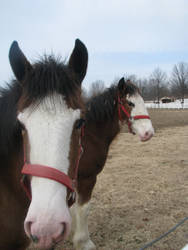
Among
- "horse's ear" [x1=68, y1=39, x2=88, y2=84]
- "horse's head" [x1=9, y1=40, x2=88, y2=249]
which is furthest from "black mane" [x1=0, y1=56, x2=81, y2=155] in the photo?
"horse's ear" [x1=68, y1=39, x2=88, y2=84]

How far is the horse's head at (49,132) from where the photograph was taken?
1103 millimetres

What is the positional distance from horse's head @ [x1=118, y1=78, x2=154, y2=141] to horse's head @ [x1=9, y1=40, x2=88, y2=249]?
2656mm

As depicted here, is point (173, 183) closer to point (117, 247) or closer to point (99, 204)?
point (99, 204)

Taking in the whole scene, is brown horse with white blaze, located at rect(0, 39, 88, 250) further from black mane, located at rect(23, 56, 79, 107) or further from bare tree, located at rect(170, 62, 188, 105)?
bare tree, located at rect(170, 62, 188, 105)

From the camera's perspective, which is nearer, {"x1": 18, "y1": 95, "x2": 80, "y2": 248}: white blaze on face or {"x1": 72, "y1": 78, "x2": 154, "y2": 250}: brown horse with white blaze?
{"x1": 18, "y1": 95, "x2": 80, "y2": 248}: white blaze on face

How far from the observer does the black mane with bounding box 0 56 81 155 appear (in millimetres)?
1421

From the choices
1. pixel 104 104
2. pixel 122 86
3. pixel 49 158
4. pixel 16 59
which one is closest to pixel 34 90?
pixel 16 59

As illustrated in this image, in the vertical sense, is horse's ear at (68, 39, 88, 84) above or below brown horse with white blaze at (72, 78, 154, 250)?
above

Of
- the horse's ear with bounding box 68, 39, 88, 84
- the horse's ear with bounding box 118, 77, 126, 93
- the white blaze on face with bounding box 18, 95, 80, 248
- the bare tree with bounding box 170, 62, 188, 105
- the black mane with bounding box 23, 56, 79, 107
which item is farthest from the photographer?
the bare tree with bounding box 170, 62, 188, 105

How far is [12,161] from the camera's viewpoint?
5.89ft

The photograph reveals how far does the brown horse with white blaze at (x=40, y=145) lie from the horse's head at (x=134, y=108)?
258 cm

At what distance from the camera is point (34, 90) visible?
1420 millimetres

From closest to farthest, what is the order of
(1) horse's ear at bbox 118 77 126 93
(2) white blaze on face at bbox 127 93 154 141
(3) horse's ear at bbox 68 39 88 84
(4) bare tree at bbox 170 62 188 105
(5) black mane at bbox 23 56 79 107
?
1. (5) black mane at bbox 23 56 79 107
2. (3) horse's ear at bbox 68 39 88 84
3. (1) horse's ear at bbox 118 77 126 93
4. (2) white blaze on face at bbox 127 93 154 141
5. (4) bare tree at bbox 170 62 188 105

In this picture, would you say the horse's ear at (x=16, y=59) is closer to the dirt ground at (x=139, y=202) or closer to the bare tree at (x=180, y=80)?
the dirt ground at (x=139, y=202)
